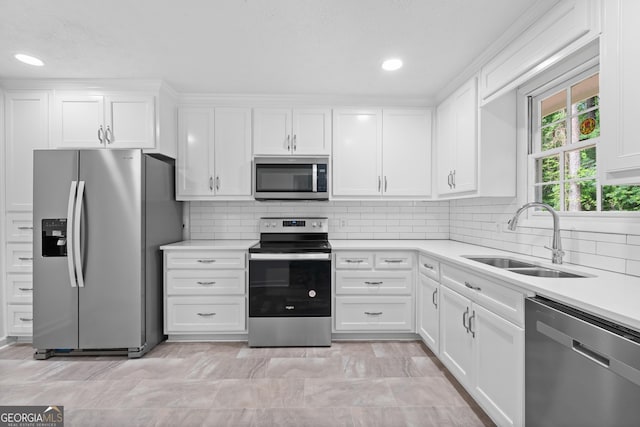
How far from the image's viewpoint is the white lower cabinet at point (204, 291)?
9.82 ft

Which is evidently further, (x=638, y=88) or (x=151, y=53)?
(x=151, y=53)

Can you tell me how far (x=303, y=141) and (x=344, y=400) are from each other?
2.33m

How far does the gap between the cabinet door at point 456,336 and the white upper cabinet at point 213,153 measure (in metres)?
2.13

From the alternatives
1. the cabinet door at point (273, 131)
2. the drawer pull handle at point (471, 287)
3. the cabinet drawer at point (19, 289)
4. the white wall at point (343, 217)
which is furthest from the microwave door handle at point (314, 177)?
the cabinet drawer at point (19, 289)

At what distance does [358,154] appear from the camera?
337cm

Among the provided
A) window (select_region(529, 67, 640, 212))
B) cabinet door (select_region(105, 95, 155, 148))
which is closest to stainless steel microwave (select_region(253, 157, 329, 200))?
cabinet door (select_region(105, 95, 155, 148))

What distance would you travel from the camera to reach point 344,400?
212 centimetres

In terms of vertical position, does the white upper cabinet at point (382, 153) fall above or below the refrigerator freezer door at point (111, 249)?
above

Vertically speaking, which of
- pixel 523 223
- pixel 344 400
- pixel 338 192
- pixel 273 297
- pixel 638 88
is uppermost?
pixel 638 88

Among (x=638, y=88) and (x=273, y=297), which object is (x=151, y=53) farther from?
(x=638, y=88)

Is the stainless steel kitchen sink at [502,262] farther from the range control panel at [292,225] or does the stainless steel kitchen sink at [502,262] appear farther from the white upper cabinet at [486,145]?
the range control panel at [292,225]

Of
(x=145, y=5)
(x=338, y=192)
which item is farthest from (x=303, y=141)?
(x=145, y=5)

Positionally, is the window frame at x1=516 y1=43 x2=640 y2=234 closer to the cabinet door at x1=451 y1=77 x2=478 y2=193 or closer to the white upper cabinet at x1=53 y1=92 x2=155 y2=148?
the cabinet door at x1=451 y1=77 x2=478 y2=193

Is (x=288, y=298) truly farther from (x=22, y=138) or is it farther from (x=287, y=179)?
(x=22, y=138)
